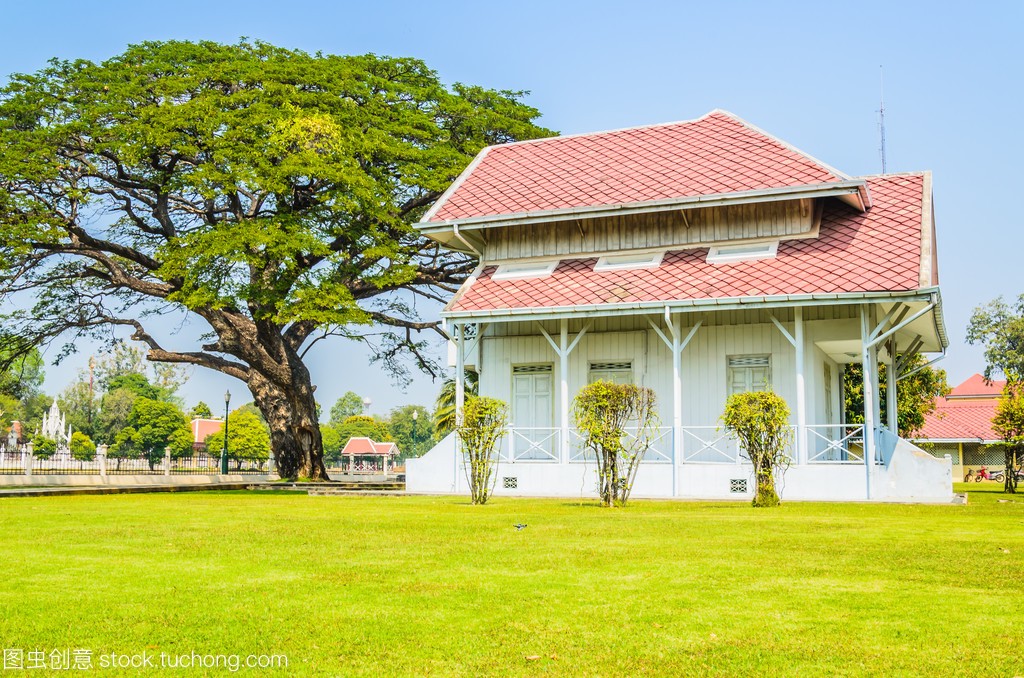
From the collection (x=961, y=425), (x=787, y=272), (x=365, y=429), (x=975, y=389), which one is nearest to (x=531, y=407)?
(x=787, y=272)

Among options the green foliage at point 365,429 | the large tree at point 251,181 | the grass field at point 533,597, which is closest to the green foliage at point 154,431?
the green foliage at point 365,429

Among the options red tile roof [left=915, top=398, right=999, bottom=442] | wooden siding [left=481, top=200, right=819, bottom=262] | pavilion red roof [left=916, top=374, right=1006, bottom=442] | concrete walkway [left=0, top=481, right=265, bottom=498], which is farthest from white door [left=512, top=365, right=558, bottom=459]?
red tile roof [left=915, top=398, right=999, bottom=442]

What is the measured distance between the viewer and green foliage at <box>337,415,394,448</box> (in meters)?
118

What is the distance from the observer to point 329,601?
6.34 meters

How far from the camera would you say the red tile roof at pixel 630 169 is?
2123 cm

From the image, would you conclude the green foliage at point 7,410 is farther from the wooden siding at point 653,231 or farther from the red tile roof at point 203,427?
the wooden siding at point 653,231

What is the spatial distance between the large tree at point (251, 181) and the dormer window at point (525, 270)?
515 centimetres

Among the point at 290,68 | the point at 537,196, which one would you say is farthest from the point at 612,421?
the point at 290,68

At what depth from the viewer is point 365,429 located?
119 m

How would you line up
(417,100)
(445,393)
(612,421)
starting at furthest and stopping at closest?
1. (445,393)
2. (417,100)
3. (612,421)

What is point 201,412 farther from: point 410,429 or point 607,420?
point 607,420

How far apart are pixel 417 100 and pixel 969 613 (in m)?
27.3

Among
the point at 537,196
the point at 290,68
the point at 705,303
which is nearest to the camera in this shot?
the point at 705,303

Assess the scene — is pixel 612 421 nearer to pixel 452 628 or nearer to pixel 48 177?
pixel 452 628
